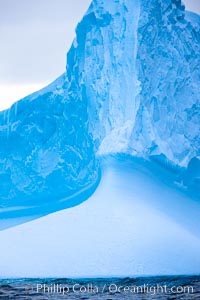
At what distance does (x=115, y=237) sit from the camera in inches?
298

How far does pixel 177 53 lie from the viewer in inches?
365

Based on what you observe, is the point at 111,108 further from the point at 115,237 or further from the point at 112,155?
the point at 115,237

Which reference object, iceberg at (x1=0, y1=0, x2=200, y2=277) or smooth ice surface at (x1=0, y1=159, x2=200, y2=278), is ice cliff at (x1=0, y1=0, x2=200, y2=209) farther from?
smooth ice surface at (x1=0, y1=159, x2=200, y2=278)

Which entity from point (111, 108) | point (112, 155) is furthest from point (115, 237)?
point (111, 108)

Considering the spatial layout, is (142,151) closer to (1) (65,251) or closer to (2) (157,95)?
(2) (157,95)

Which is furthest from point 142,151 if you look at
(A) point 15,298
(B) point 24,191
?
(A) point 15,298

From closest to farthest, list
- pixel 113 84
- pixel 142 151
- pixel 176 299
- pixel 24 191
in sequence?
pixel 176 299 → pixel 142 151 → pixel 113 84 → pixel 24 191

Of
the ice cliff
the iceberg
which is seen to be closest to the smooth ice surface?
the iceberg

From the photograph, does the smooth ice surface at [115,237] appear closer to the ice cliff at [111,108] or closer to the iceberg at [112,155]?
the iceberg at [112,155]

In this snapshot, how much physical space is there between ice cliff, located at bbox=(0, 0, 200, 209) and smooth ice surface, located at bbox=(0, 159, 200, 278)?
2.02 ft

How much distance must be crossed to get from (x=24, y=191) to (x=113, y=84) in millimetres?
2754

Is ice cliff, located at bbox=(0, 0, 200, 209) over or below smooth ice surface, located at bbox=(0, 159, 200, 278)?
over

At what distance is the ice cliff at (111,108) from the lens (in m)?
8.89

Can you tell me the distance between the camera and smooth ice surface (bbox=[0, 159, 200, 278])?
7.14m
